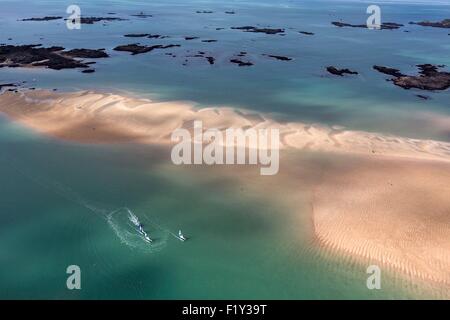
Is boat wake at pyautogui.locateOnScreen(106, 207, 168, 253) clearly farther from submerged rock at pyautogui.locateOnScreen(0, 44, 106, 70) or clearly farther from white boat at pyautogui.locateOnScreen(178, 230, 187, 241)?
submerged rock at pyautogui.locateOnScreen(0, 44, 106, 70)

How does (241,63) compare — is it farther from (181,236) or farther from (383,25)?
(383,25)

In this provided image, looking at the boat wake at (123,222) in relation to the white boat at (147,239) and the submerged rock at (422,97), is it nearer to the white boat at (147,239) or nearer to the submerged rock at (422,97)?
the white boat at (147,239)

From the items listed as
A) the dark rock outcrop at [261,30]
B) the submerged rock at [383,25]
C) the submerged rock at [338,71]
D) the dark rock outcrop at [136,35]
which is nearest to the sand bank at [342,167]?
the submerged rock at [338,71]

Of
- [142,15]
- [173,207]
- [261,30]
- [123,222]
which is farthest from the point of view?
[142,15]

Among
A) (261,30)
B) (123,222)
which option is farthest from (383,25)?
(123,222)

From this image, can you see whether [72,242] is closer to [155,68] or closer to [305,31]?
[155,68]

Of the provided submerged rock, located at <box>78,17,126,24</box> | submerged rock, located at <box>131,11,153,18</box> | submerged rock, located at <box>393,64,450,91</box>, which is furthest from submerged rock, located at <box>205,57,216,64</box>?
submerged rock, located at <box>131,11,153,18</box>

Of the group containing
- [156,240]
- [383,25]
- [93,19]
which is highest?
[93,19]
